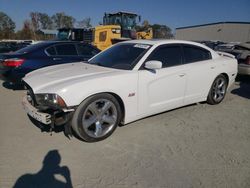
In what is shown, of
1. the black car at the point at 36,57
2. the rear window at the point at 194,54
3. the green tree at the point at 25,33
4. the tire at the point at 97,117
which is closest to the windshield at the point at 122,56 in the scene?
the tire at the point at 97,117

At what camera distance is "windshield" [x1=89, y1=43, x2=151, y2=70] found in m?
4.04

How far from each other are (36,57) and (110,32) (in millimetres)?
7358

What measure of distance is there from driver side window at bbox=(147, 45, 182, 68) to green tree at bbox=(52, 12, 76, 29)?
262 feet

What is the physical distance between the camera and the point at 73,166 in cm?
294

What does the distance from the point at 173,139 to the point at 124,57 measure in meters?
1.68

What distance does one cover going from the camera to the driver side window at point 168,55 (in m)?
4.21

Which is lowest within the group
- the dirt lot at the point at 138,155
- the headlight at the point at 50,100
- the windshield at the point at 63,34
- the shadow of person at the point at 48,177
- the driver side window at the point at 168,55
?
the shadow of person at the point at 48,177

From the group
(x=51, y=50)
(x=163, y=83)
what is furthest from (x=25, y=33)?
(x=163, y=83)

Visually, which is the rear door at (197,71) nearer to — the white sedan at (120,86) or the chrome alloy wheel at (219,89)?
the white sedan at (120,86)

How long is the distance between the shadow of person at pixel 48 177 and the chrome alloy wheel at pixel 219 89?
12.5 ft

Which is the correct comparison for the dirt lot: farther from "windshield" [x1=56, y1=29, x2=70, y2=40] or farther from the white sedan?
"windshield" [x1=56, y1=29, x2=70, y2=40]

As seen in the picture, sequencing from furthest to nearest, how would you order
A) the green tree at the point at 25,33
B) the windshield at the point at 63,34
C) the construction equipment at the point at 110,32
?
the green tree at the point at 25,33 < the windshield at the point at 63,34 < the construction equipment at the point at 110,32

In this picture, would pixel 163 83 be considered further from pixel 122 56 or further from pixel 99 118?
pixel 99 118

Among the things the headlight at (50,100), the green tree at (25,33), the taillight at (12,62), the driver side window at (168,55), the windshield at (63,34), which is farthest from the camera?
the green tree at (25,33)
